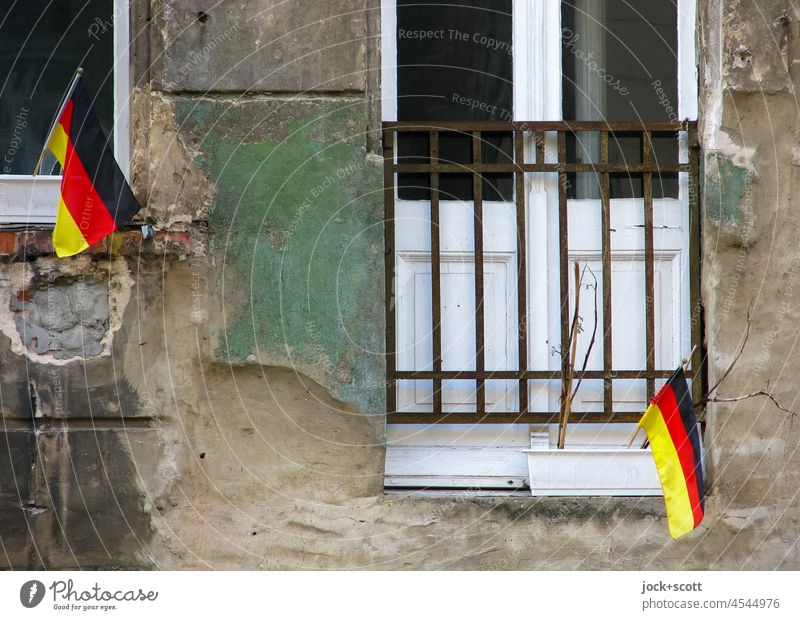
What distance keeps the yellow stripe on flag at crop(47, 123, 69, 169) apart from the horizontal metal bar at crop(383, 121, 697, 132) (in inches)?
49.9

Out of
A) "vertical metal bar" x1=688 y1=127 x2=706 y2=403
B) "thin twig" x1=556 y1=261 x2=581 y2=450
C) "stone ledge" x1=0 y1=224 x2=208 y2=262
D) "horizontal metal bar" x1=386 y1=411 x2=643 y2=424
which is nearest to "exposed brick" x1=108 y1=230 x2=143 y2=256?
"stone ledge" x1=0 y1=224 x2=208 y2=262

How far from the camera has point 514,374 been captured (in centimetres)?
427

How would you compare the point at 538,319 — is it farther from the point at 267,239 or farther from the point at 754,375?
the point at 267,239

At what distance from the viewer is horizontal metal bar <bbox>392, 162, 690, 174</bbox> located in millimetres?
4289

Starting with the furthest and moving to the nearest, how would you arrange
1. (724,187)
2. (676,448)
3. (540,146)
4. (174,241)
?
1. (540,146)
2. (724,187)
3. (174,241)
4. (676,448)

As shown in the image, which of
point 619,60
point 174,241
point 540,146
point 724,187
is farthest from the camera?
point 619,60

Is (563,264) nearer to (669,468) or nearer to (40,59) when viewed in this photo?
(669,468)

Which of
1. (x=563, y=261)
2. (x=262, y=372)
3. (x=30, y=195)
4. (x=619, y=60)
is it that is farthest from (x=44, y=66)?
(x=619, y=60)

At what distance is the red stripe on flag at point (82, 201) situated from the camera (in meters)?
3.84

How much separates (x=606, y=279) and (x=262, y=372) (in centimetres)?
146

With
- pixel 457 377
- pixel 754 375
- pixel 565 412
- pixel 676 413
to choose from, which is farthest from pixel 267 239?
pixel 754 375

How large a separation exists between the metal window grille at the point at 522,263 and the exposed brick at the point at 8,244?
149cm

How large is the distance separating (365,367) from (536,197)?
1.03 m

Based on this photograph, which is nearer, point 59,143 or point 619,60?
point 59,143
